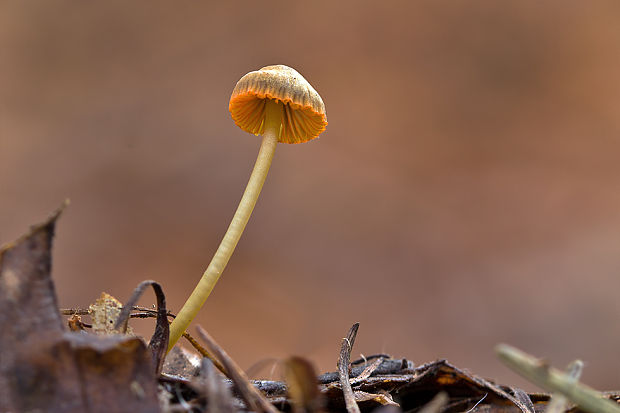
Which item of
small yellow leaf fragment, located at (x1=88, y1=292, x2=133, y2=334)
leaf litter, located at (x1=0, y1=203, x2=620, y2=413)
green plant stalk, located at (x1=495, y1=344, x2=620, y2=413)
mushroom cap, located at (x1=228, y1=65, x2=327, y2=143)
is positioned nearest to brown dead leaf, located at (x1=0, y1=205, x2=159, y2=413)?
leaf litter, located at (x1=0, y1=203, x2=620, y2=413)

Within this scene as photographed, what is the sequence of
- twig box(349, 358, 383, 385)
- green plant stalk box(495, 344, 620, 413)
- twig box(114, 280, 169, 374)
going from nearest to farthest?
1. green plant stalk box(495, 344, 620, 413)
2. twig box(114, 280, 169, 374)
3. twig box(349, 358, 383, 385)

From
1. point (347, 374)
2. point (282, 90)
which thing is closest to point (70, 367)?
point (347, 374)

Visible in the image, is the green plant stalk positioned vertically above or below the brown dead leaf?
above

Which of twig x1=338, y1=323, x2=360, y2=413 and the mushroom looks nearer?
twig x1=338, y1=323, x2=360, y2=413

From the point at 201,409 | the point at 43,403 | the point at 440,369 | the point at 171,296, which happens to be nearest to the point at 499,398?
the point at 440,369

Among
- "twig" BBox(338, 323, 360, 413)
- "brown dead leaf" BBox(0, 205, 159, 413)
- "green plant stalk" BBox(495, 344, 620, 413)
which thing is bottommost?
"brown dead leaf" BBox(0, 205, 159, 413)

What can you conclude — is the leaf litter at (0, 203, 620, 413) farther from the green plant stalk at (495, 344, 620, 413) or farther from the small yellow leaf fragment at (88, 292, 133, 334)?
the small yellow leaf fragment at (88, 292, 133, 334)

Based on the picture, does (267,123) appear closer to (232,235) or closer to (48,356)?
(232,235)
